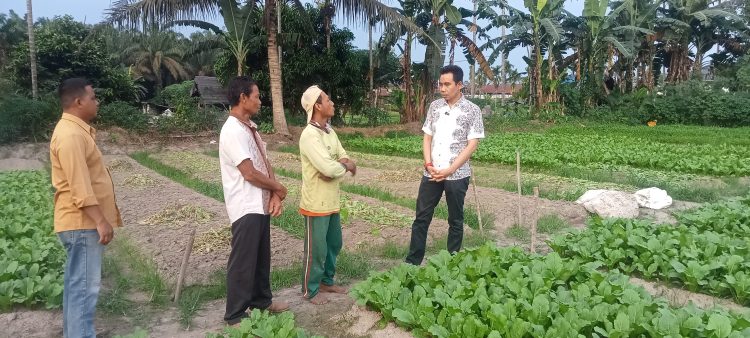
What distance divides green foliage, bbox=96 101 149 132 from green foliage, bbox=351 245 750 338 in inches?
603

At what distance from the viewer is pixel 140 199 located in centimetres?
920

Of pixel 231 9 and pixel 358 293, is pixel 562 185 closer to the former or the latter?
pixel 358 293

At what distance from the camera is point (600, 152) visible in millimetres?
13938

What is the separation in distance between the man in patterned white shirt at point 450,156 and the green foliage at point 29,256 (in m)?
2.89

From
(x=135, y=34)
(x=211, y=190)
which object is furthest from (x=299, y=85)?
(x=211, y=190)

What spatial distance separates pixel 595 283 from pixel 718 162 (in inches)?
383

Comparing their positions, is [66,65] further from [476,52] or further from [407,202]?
[407,202]

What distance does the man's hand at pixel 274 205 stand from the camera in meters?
4.02

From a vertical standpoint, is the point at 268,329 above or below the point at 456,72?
below

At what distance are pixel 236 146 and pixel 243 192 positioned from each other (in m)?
0.31

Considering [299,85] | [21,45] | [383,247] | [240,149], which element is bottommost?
[383,247]

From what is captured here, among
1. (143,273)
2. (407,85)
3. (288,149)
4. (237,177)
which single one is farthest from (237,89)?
(407,85)

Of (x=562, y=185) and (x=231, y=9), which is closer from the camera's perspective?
(x=562, y=185)

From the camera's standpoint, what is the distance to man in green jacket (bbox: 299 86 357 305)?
4.28 metres
